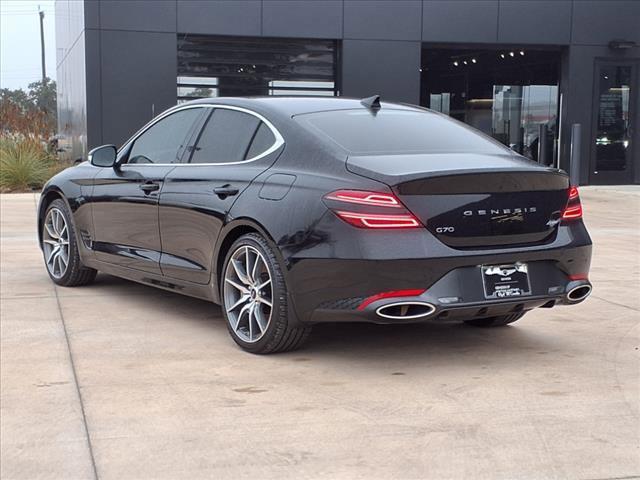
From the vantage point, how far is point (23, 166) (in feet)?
58.9

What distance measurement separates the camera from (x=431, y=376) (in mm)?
4773

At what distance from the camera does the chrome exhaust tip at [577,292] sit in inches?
198

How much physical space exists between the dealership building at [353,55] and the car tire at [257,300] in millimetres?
13992

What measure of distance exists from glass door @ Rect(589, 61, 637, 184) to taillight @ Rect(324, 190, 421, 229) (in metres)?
17.6

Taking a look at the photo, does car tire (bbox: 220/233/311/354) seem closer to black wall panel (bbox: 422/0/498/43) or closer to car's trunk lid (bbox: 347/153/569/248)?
car's trunk lid (bbox: 347/153/569/248)

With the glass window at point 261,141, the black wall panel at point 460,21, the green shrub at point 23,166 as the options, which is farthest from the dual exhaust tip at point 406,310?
the black wall panel at point 460,21

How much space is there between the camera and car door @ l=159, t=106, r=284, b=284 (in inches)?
212

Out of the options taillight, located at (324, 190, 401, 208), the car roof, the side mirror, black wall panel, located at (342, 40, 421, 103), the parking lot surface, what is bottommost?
the parking lot surface

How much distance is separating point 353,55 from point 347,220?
15688 millimetres

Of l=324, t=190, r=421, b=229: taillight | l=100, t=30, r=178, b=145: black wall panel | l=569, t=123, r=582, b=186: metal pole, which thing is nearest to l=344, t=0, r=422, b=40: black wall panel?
l=100, t=30, r=178, b=145: black wall panel

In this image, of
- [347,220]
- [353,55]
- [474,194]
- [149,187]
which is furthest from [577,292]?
[353,55]

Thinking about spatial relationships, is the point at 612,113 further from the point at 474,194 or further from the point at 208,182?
the point at 474,194

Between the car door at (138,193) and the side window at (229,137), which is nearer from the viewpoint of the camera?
the side window at (229,137)

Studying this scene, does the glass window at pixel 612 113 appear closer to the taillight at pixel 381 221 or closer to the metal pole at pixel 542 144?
the metal pole at pixel 542 144
